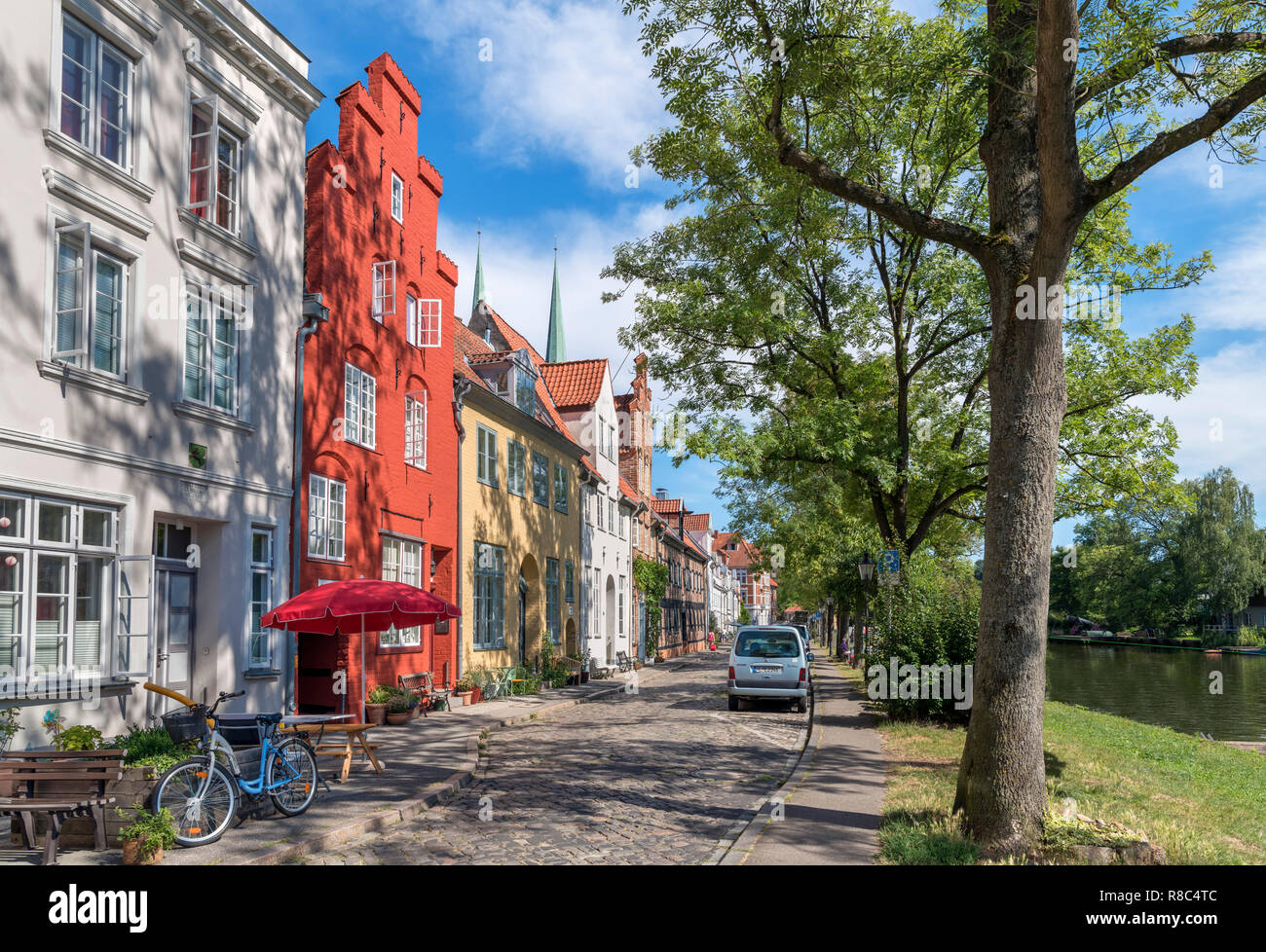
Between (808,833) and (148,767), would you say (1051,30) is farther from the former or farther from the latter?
(148,767)

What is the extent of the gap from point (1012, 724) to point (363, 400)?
45.0 feet

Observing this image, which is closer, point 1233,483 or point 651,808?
point 651,808

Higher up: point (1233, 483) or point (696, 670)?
point (1233, 483)

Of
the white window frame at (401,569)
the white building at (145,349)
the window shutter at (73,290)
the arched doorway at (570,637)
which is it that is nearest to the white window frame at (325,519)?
the white building at (145,349)

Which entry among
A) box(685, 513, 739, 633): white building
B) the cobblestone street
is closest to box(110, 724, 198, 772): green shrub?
the cobblestone street

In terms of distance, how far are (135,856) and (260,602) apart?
24.8ft

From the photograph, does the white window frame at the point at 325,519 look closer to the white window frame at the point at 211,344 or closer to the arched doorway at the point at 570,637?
the white window frame at the point at 211,344

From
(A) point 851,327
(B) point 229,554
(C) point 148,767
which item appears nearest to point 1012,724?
(C) point 148,767

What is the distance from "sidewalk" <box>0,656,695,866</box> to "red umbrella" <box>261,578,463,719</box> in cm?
186

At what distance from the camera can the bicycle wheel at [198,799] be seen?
24.3ft

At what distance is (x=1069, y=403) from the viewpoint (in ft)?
66.1

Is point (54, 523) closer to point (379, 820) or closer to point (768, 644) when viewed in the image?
point (379, 820)

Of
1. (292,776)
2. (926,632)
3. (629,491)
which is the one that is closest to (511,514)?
(926,632)

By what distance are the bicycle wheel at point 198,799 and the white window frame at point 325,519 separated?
795 cm
